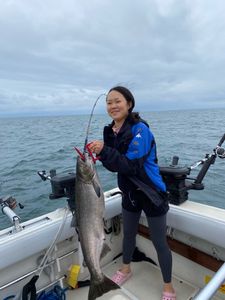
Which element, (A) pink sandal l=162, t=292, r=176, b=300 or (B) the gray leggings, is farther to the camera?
(A) pink sandal l=162, t=292, r=176, b=300

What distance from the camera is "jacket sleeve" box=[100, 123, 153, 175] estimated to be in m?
2.14

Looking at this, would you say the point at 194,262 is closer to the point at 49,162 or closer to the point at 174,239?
the point at 174,239

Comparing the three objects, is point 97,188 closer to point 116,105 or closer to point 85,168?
point 85,168

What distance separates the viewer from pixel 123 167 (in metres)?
2.16

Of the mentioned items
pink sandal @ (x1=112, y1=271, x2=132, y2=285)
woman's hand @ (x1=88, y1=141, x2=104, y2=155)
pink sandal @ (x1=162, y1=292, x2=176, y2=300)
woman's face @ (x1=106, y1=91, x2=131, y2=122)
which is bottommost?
pink sandal @ (x1=112, y1=271, x2=132, y2=285)

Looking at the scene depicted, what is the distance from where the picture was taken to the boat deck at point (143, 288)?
2914mm

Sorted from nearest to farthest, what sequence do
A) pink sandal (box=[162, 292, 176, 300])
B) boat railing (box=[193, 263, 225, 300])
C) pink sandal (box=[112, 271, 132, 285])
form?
boat railing (box=[193, 263, 225, 300]) → pink sandal (box=[162, 292, 176, 300]) → pink sandal (box=[112, 271, 132, 285])

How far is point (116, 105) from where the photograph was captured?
93.8 inches

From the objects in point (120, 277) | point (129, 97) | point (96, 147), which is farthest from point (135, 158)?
point (120, 277)

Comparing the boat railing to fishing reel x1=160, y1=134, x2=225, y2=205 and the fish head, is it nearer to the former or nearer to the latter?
the fish head

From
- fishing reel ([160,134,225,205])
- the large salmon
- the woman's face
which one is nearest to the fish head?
the large salmon

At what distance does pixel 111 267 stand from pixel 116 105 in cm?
220

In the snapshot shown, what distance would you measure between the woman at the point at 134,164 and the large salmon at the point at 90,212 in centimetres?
26

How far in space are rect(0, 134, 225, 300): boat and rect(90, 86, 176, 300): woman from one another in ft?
1.23
